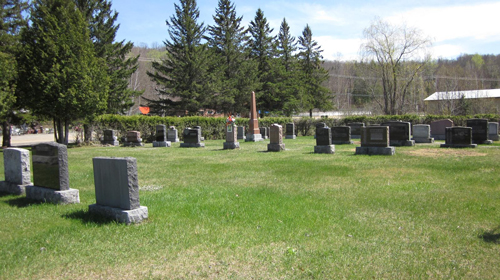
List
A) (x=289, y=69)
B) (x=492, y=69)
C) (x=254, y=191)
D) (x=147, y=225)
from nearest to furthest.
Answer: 1. (x=147, y=225)
2. (x=254, y=191)
3. (x=289, y=69)
4. (x=492, y=69)

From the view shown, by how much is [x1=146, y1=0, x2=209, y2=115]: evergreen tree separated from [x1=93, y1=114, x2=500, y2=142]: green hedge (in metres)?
8.06

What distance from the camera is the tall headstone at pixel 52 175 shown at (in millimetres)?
6168

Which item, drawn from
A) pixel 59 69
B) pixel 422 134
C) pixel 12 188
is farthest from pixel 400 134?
pixel 59 69

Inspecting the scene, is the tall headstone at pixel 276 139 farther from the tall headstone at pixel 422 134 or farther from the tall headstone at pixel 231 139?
the tall headstone at pixel 422 134

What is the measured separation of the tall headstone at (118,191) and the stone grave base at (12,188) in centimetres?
273

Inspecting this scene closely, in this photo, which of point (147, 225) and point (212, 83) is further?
point (212, 83)

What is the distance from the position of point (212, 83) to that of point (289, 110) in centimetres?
1210

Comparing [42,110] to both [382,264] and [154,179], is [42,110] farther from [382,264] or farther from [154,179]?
[382,264]

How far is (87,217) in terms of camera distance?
5422 millimetres

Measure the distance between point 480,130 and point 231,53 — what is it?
31.1 meters

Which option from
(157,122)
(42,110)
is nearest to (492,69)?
(157,122)

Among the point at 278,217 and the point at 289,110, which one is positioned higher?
the point at 289,110

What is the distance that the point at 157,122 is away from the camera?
27.1 m

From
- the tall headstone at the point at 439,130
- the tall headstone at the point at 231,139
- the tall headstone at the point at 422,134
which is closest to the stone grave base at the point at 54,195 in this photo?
the tall headstone at the point at 231,139
